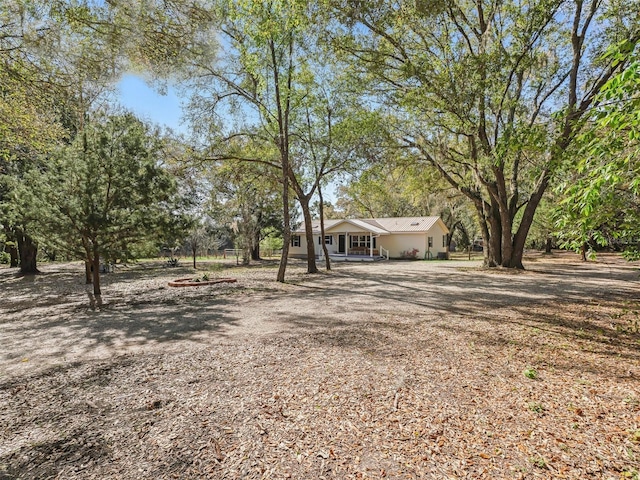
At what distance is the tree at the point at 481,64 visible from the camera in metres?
9.75

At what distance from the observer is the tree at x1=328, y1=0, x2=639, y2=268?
32.0 ft

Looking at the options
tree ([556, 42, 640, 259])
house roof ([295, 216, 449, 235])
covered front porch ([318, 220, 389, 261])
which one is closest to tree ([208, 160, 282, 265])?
covered front porch ([318, 220, 389, 261])

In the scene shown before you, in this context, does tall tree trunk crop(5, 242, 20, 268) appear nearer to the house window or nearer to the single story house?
the single story house

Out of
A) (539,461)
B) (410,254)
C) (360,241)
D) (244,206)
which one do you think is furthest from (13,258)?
(539,461)

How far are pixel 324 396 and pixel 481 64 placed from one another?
399 inches

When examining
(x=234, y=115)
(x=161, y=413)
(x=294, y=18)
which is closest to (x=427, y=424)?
(x=161, y=413)

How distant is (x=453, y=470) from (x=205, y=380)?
8.63 ft

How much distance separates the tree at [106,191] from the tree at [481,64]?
7.28m

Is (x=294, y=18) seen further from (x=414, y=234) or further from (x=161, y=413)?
(x=414, y=234)

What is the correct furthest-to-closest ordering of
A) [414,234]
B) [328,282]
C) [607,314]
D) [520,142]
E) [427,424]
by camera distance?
[414,234] → [328,282] → [607,314] → [520,142] → [427,424]

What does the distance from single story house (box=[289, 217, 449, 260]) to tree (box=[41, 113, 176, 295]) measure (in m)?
20.2

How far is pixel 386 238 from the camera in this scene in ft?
93.5

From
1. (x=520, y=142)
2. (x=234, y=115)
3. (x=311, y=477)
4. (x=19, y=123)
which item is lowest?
(x=311, y=477)

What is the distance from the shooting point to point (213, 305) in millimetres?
8172
